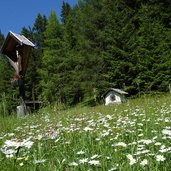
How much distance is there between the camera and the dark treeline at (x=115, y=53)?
95.3 ft

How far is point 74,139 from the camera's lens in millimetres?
3986

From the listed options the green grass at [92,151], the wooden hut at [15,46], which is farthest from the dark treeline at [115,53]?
the green grass at [92,151]

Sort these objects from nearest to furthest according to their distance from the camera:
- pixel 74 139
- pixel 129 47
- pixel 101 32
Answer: pixel 74 139 → pixel 129 47 → pixel 101 32

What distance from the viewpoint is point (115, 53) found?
30156 mm

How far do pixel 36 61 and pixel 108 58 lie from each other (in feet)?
67.7

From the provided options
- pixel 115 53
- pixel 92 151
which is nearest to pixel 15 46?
pixel 92 151

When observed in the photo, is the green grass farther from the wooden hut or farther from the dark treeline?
the dark treeline

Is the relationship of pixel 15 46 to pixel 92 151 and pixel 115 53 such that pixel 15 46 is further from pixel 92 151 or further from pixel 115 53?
pixel 115 53

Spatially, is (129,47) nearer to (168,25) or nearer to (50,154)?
(168,25)

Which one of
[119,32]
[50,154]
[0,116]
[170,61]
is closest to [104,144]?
[50,154]

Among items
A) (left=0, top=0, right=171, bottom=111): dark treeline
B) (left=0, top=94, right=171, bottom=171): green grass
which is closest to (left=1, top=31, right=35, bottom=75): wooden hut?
(left=0, top=94, right=171, bottom=171): green grass

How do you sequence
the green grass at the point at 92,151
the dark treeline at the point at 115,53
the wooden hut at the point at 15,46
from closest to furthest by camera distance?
1. the green grass at the point at 92,151
2. the wooden hut at the point at 15,46
3. the dark treeline at the point at 115,53

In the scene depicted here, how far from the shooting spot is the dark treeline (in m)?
29.0

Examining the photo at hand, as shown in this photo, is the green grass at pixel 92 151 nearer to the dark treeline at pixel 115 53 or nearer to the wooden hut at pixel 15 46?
the wooden hut at pixel 15 46
